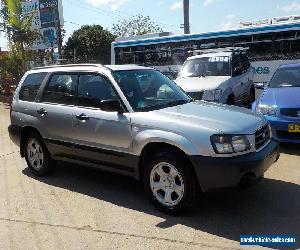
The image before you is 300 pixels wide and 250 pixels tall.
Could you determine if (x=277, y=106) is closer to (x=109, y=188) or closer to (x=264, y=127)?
(x=264, y=127)

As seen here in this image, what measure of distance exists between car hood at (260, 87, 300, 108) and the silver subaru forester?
216cm

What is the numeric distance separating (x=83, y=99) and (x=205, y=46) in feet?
40.4

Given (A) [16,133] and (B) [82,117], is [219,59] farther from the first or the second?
(B) [82,117]

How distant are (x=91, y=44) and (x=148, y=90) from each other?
39.1 m

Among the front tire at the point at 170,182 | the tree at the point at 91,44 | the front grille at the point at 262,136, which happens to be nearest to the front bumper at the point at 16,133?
the front tire at the point at 170,182

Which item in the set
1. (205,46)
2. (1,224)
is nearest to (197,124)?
(1,224)

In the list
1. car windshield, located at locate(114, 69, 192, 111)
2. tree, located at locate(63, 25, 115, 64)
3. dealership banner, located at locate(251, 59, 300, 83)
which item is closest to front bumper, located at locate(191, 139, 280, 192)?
car windshield, located at locate(114, 69, 192, 111)

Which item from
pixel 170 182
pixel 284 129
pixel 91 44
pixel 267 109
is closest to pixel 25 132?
pixel 170 182

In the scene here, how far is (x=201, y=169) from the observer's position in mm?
4113

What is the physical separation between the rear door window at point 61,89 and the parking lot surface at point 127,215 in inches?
50.1

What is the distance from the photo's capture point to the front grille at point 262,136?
4409 mm

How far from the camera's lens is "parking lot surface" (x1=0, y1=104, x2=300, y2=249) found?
3.97 m

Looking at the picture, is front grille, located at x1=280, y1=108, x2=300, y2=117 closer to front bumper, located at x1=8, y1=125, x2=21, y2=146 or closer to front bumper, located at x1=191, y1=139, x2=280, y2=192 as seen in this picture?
front bumper, located at x1=191, y1=139, x2=280, y2=192

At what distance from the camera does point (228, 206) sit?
4668 millimetres
